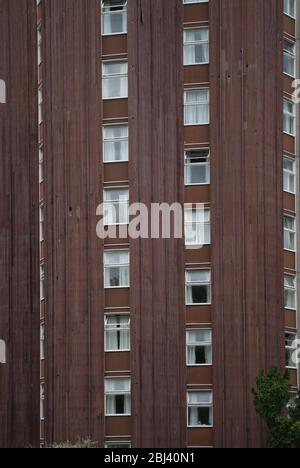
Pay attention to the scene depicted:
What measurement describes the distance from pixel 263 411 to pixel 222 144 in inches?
449

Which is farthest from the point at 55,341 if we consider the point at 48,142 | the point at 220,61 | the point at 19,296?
the point at 220,61

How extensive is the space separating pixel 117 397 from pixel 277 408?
718 centimetres

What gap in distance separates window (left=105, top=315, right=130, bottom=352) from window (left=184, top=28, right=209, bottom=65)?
36.7ft

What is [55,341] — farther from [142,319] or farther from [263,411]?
[263,411]

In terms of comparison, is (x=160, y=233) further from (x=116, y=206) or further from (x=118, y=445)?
(x=118, y=445)

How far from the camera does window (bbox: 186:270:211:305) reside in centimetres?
6169

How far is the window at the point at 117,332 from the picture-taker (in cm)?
6169

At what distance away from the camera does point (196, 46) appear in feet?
206

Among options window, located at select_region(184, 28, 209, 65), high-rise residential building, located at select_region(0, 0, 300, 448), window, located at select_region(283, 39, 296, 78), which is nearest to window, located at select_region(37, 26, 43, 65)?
high-rise residential building, located at select_region(0, 0, 300, 448)

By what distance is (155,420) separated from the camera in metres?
60.5

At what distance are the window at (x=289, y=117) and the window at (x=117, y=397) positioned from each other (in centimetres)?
1287

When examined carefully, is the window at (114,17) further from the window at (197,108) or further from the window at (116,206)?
the window at (116,206)

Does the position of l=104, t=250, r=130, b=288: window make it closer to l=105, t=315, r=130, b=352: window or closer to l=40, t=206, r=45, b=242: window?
l=105, t=315, r=130, b=352: window
